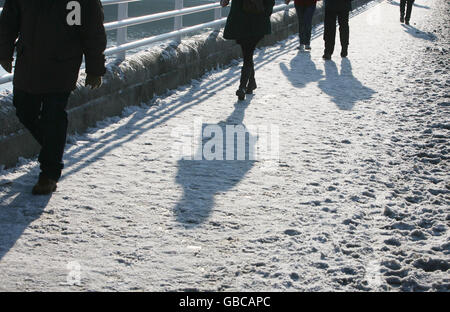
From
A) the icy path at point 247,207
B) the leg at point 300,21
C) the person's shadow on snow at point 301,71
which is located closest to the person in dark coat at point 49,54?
the icy path at point 247,207

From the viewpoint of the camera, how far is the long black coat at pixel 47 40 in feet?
15.5

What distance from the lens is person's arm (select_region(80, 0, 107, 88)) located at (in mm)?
4773

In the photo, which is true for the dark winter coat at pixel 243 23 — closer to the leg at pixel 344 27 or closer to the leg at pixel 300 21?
the leg at pixel 344 27

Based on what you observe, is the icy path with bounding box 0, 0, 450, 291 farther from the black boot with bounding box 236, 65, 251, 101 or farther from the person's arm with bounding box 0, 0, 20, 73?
the person's arm with bounding box 0, 0, 20, 73

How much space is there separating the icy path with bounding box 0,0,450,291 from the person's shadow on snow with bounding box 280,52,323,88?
5.12 feet

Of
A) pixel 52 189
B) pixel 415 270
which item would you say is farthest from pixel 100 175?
pixel 415 270

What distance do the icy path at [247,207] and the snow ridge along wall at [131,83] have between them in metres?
0.14

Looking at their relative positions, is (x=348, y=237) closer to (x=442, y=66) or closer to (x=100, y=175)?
(x=100, y=175)

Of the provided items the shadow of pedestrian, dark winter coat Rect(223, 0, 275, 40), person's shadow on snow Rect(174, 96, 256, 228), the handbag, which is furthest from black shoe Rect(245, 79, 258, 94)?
the shadow of pedestrian

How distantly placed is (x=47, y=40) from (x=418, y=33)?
14479 millimetres

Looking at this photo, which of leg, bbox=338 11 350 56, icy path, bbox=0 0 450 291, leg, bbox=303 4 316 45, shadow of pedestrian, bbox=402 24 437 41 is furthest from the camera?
shadow of pedestrian, bbox=402 24 437 41

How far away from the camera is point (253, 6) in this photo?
325 inches

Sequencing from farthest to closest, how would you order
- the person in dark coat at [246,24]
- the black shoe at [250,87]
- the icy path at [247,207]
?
1. the black shoe at [250,87]
2. the person in dark coat at [246,24]
3. the icy path at [247,207]
